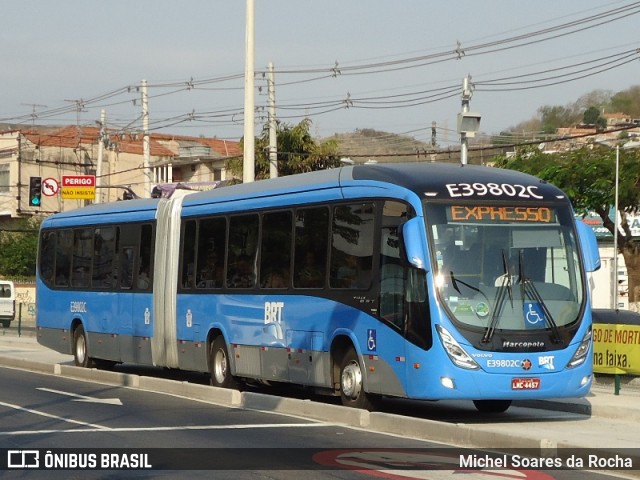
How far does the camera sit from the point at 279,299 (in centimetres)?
1984

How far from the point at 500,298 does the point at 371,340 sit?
1.98 metres

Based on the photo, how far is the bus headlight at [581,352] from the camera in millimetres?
16266

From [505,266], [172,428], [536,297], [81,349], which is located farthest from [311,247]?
[81,349]

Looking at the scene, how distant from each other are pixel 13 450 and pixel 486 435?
4904mm

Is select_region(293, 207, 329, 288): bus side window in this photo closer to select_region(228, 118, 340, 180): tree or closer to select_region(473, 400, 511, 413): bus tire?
select_region(473, 400, 511, 413): bus tire

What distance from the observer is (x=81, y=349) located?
90.9ft

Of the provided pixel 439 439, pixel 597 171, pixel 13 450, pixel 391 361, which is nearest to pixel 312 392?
pixel 391 361

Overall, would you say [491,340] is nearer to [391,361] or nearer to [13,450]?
[391,361]

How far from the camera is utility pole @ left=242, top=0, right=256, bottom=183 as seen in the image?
101 ft

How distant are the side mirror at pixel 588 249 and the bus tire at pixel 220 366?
696cm

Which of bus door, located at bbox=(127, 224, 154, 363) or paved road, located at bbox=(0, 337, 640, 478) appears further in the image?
bus door, located at bbox=(127, 224, 154, 363)

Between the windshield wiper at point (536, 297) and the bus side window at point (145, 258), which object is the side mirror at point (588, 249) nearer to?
the windshield wiper at point (536, 297)

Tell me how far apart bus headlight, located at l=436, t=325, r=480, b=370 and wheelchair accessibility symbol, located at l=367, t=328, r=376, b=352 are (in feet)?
4.82

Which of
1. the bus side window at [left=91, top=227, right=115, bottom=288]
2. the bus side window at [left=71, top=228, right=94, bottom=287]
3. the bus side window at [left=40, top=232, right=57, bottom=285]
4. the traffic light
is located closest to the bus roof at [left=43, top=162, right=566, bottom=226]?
the bus side window at [left=91, top=227, right=115, bottom=288]
